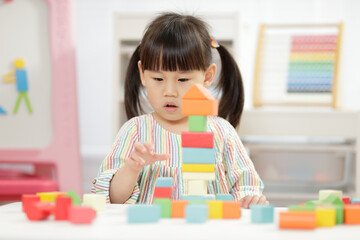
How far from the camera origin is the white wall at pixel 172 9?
2193mm

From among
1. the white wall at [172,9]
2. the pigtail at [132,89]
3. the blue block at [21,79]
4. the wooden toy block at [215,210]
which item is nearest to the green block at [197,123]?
the wooden toy block at [215,210]

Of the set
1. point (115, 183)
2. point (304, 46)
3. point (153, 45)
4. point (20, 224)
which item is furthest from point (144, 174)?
point (304, 46)

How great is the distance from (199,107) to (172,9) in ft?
5.31

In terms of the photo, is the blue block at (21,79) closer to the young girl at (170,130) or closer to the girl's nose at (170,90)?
the young girl at (170,130)

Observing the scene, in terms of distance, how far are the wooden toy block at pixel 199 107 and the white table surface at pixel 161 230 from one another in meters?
0.15

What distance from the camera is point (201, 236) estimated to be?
19.1 inches

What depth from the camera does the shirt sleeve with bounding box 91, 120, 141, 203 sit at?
948mm

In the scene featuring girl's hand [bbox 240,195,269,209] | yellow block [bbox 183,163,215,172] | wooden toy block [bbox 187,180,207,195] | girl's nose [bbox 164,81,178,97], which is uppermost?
girl's nose [bbox 164,81,178,97]

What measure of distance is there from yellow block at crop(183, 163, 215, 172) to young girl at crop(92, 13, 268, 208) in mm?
273

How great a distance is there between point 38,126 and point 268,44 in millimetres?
1023

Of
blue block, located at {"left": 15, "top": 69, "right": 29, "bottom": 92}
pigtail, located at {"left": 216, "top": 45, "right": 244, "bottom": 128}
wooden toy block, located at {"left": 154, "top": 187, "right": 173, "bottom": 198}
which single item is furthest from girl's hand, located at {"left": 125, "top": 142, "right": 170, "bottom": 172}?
blue block, located at {"left": 15, "top": 69, "right": 29, "bottom": 92}

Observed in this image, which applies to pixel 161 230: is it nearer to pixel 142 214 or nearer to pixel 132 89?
pixel 142 214

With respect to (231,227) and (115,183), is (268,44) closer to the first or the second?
(115,183)

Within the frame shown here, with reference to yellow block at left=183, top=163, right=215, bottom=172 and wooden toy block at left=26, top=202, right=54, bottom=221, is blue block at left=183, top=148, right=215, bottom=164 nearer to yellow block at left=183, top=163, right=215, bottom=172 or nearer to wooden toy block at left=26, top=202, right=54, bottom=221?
yellow block at left=183, top=163, right=215, bottom=172
